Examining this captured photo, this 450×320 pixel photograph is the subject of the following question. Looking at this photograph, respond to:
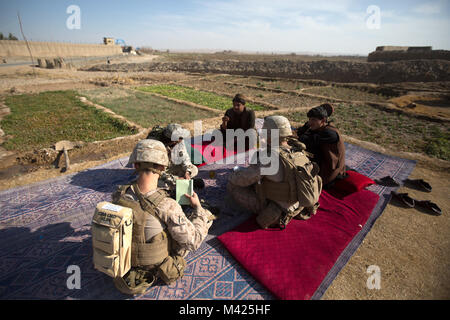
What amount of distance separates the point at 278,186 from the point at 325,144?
151 centimetres

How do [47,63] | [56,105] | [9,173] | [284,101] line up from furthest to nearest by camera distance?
[47,63] → [284,101] → [56,105] → [9,173]

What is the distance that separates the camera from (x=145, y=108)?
1214 cm

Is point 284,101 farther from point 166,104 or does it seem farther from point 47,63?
point 47,63

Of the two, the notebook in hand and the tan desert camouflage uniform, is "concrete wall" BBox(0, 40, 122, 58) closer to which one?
the notebook in hand

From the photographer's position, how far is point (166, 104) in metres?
13.2

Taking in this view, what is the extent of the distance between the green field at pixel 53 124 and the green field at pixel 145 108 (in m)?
0.99

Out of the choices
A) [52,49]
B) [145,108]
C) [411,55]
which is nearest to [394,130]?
[145,108]

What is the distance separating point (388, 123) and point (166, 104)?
11.4m

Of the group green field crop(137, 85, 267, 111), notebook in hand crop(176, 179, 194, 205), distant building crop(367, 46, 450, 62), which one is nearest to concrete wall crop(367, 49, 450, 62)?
distant building crop(367, 46, 450, 62)

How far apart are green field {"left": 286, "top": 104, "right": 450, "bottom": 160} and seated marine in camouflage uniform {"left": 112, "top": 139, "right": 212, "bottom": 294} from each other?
25.6 feet

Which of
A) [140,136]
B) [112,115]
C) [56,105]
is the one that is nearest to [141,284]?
[140,136]

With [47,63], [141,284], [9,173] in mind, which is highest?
[47,63]

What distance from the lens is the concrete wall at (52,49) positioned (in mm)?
38688

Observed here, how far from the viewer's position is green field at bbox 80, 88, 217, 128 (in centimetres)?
1034
